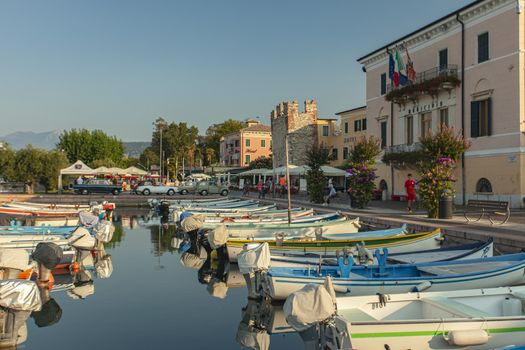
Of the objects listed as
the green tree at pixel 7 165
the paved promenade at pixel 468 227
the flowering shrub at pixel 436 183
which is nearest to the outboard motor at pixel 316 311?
the paved promenade at pixel 468 227

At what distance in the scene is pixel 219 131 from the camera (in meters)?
105

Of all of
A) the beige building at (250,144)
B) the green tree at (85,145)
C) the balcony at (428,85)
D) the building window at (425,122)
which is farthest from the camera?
the beige building at (250,144)

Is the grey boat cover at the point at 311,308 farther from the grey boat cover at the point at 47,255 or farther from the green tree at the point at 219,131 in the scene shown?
the green tree at the point at 219,131

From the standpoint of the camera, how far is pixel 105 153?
78.6 metres

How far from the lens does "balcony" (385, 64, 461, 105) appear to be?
1168 inches

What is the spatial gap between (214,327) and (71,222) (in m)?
14.4

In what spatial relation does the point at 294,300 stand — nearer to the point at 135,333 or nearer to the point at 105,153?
the point at 135,333

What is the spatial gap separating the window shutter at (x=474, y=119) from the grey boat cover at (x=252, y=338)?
74.9 ft

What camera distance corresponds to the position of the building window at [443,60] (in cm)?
3086

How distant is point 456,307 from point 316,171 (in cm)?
2426

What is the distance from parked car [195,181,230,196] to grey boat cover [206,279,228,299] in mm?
33057

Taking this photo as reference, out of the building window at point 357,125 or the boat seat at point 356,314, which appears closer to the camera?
the boat seat at point 356,314

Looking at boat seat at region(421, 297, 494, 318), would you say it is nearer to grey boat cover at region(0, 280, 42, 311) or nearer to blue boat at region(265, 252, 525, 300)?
blue boat at region(265, 252, 525, 300)

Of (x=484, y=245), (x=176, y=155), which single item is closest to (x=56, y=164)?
(x=176, y=155)
